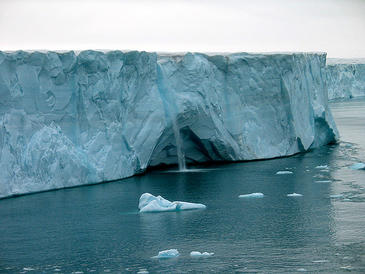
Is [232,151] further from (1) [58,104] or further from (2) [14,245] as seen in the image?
(2) [14,245]

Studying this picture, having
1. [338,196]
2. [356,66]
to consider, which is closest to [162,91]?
[338,196]

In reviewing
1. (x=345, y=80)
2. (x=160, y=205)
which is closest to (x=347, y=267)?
(x=160, y=205)

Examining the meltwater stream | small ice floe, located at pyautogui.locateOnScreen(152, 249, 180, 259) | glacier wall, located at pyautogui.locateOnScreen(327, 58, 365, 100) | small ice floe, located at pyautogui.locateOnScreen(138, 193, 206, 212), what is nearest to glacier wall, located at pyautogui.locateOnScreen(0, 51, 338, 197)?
the meltwater stream

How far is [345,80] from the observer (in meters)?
66.4

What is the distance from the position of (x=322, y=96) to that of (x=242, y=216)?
14598 millimetres

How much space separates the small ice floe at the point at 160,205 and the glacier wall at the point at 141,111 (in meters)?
3.52

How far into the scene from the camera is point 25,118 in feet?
65.2

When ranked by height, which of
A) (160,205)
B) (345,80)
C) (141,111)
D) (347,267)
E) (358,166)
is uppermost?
(141,111)

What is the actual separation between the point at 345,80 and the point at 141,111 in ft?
153

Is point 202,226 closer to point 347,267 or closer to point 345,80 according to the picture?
point 347,267

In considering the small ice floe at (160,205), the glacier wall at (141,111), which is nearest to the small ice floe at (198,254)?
the small ice floe at (160,205)

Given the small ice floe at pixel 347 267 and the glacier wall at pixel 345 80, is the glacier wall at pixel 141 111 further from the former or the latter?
the glacier wall at pixel 345 80

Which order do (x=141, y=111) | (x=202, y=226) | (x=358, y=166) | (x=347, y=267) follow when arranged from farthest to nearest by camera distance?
1. (x=358, y=166)
2. (x=141, y=111)
3. (x=202, y=226)
4. (x=347, y=267)

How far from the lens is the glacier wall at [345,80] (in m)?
64.5
